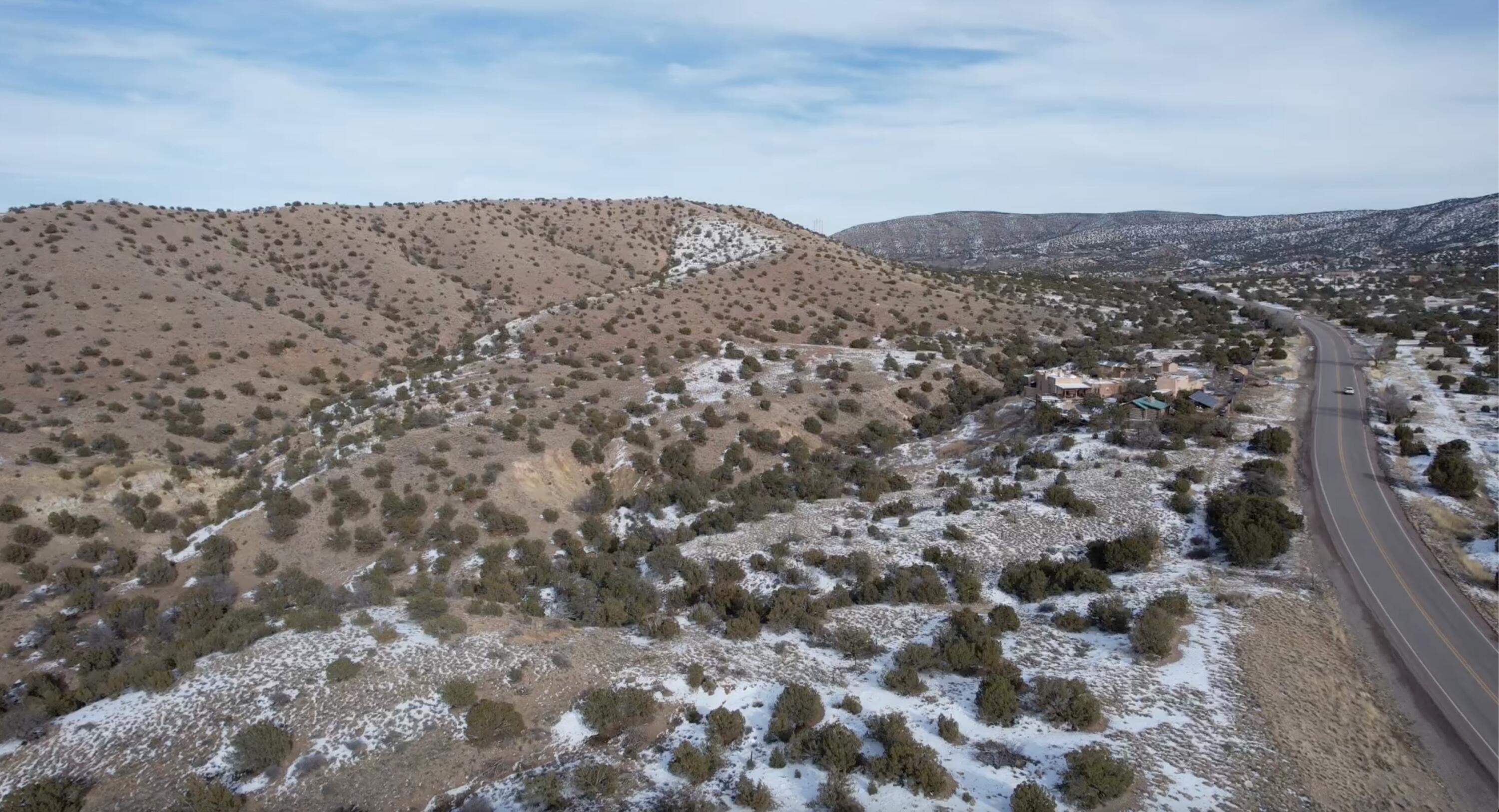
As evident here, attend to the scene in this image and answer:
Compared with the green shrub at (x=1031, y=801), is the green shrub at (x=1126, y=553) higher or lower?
higher

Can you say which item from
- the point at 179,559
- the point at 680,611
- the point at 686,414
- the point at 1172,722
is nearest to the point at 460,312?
the point at 686,414

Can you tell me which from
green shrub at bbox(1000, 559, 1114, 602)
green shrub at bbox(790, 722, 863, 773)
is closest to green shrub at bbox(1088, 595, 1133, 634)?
green shrub at bbox(1000, 559, 1114, 602)

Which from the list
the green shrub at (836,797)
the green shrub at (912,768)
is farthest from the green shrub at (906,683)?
the green shrub at (836,797)

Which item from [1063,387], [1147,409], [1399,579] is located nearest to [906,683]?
[1399,579]

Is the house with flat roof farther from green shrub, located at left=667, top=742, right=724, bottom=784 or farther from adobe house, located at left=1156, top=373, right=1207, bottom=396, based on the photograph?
green shrub, located at left=667, top=742, right=724, bottom=784

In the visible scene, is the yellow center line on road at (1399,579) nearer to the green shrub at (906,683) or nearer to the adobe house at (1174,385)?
the adobe house at (1174,385)

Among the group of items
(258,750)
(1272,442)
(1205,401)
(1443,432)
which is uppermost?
(1205,401)

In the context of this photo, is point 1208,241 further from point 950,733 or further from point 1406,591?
point 950,733
